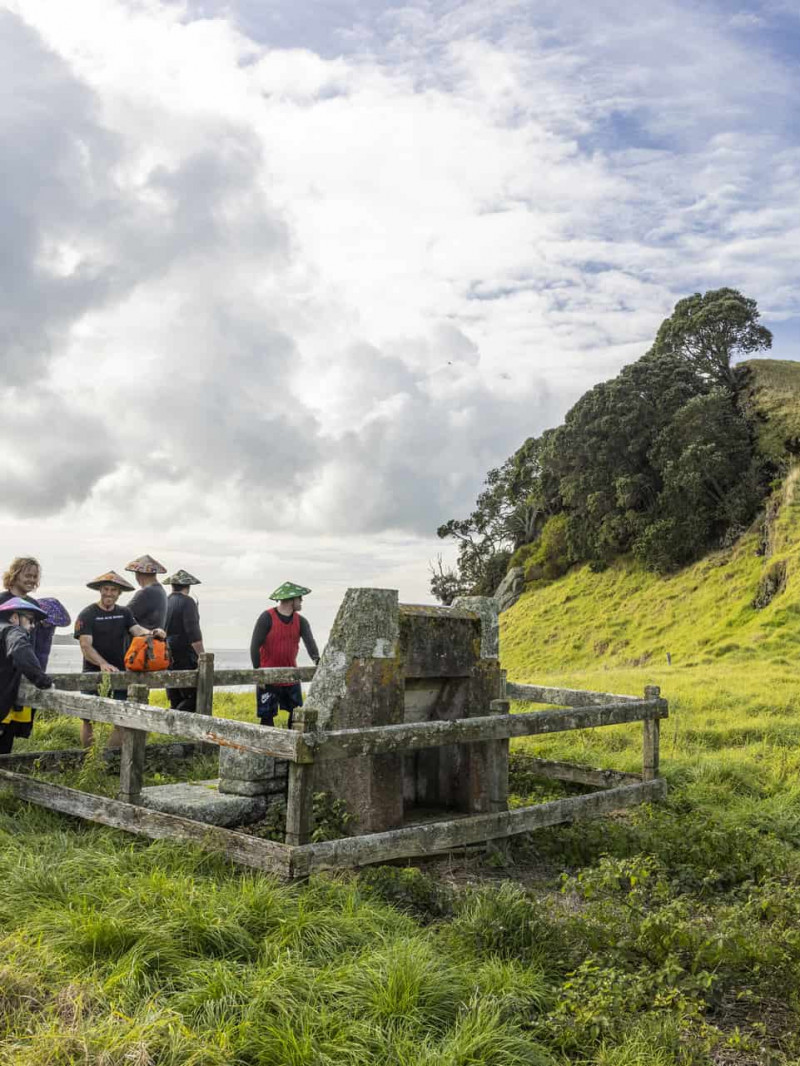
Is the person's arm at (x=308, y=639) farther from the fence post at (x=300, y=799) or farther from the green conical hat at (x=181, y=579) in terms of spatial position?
the fence post at (x=300, y=799)

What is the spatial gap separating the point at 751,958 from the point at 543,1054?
200 cm

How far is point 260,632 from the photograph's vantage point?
11180mm

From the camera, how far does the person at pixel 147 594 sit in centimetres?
1081

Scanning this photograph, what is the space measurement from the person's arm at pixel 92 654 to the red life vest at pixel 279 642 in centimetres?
180

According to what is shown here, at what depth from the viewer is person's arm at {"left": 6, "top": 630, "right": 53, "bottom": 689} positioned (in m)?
8.33

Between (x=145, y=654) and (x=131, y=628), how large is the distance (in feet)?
1.82

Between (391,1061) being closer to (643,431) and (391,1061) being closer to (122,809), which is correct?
(122,809)

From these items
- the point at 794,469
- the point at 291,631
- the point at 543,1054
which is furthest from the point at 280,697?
the point at 794,469

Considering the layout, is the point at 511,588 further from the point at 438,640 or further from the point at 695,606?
the point at 438,640

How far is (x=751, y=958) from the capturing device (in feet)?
18.5

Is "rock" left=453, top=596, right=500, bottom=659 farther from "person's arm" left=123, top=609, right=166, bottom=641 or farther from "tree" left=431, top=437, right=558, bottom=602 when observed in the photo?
"tree" left=431, top=437, right=558, bottom=602

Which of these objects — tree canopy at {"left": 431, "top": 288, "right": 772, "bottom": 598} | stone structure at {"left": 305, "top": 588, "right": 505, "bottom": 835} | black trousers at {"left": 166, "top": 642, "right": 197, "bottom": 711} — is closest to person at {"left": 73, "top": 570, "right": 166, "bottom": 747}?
black trousers at {"left": 166, "top": 642, "right": 197, "bottom": 711}

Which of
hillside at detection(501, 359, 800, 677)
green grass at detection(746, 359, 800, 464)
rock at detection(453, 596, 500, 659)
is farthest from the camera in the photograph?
green grass at detection(746, 359, 800, 464)

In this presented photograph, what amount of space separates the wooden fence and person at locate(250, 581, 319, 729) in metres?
1.64
